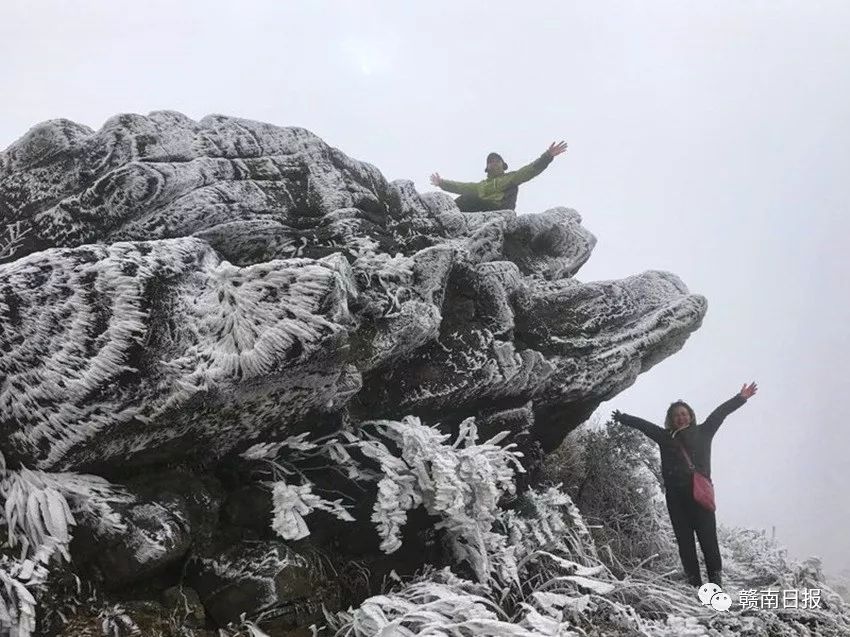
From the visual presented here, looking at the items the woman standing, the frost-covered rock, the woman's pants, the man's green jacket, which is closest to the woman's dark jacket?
the woman standing

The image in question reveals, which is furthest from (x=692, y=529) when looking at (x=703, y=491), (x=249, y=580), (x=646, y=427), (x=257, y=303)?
(x=257, y=303)

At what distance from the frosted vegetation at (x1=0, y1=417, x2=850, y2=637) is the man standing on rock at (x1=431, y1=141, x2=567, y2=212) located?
448 cm

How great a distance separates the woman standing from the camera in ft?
22.8

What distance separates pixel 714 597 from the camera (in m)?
6.47

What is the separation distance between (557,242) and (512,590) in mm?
5336

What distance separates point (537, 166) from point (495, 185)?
2.15 feet

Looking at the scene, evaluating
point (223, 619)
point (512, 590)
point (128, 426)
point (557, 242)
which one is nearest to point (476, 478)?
point (512, 590)

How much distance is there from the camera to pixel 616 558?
741 centimetres

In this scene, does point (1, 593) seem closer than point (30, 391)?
Yes

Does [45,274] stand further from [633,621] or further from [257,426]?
[633,621]

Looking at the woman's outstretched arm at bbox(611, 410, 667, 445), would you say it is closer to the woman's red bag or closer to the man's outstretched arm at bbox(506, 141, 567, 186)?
the woman's red bag

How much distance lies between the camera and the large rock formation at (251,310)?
14.4ft

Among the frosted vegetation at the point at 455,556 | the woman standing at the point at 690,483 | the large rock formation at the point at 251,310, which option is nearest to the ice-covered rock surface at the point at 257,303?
the large rock formation at the point at 251,310

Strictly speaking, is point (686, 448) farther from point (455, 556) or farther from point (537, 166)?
point (537, 166)
